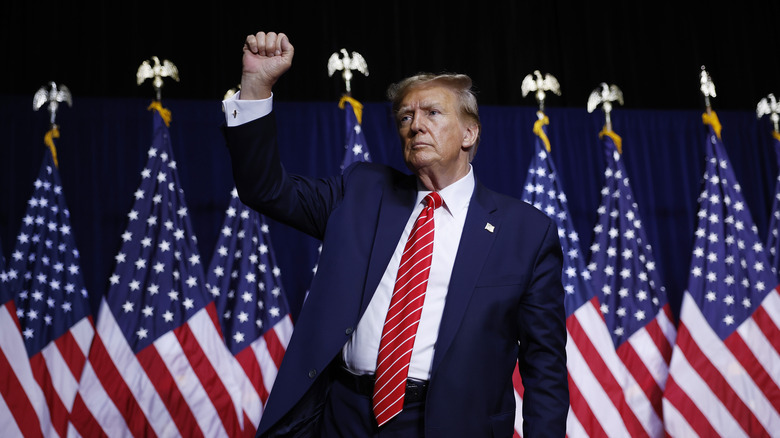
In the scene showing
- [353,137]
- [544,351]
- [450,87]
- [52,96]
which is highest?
[52,96]

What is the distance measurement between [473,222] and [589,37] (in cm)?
Result: 375

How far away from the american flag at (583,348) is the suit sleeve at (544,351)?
6.09ft

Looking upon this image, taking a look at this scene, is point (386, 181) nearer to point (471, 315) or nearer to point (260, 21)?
point (471, 315)

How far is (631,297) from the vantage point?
409 cm

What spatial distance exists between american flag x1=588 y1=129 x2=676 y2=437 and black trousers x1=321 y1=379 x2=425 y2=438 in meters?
2.47

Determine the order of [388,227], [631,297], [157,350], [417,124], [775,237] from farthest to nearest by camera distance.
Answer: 1. [775,237]
2. [631,297]
3. [157,350]
4. [417,124]
5. [388,227]

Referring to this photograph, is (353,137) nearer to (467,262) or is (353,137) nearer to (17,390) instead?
(17,390)

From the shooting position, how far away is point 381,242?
1.75 m

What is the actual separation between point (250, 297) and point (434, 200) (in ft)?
7.30

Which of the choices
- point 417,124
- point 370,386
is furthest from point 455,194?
point 370,386

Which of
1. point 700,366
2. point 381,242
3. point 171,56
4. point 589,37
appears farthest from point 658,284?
point 171,56

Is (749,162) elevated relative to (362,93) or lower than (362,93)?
lower

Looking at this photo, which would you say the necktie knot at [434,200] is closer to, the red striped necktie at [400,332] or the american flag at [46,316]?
the red striped necktie at [400,332]

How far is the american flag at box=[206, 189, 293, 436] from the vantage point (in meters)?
3.77
